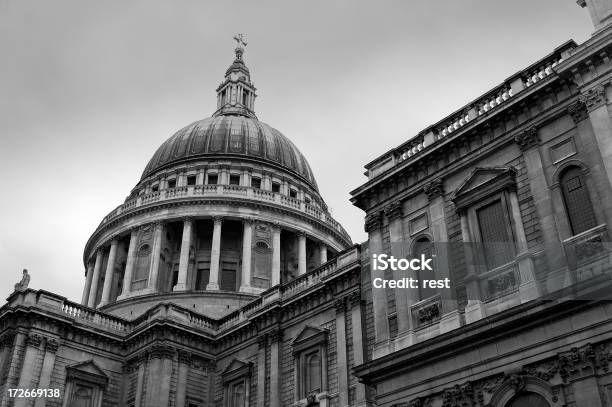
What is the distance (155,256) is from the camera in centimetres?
5247

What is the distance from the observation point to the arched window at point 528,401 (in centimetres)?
1997

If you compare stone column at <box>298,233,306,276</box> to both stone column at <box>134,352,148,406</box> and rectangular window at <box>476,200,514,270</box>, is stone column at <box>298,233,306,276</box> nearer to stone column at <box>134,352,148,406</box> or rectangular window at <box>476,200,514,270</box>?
stone column at <box>134,352,148,406</box>

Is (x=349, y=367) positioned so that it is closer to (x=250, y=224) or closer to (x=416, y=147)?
(x=416, y=147)

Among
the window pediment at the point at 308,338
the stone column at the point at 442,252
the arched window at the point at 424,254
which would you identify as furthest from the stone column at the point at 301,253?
the stone column at the point at 442,252

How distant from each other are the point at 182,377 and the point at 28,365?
821 centimetres

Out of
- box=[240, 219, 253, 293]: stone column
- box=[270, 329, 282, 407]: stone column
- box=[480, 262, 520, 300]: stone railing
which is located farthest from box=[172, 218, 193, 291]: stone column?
box=[480, 262, 520, 300]: stone railing

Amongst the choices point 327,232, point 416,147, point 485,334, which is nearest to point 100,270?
point 327,232

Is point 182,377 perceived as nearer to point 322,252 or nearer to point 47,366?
point 47,366

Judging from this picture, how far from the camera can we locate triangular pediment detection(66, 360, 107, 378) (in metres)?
37.4

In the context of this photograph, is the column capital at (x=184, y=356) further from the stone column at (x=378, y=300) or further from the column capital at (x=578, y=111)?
the column capital at (x=578, y=111)

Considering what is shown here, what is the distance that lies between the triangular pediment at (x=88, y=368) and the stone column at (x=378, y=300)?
62.4 feet

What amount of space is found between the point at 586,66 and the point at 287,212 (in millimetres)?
35982

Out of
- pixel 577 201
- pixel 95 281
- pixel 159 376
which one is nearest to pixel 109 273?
pixel 95 281

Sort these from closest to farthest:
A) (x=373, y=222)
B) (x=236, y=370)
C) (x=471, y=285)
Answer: (x=471, y=285) → (x=373, y=222) → (x=236, y=370)
